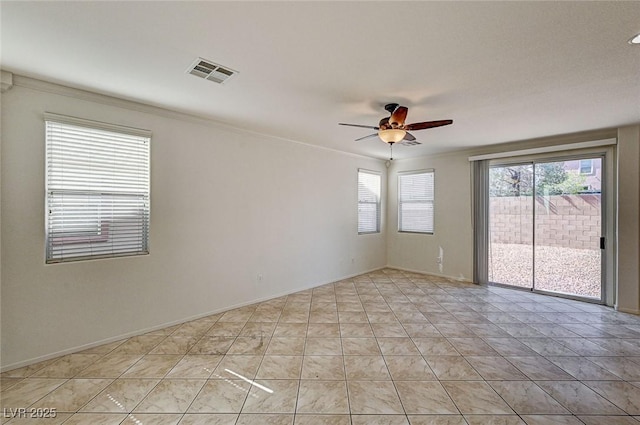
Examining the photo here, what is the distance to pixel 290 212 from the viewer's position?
15.0 ft

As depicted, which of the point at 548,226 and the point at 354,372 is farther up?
the point at 548,226

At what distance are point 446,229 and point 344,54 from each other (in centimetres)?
461

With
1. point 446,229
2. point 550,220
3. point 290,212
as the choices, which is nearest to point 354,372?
point 290,212

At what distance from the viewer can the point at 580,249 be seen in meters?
4.20

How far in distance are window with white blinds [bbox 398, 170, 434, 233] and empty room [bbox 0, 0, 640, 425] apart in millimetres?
1280

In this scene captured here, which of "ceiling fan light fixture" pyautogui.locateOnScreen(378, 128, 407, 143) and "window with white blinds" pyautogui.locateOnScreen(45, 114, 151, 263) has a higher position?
"ceiling fan light fixture" pyautogui.locateOnScreen(378, 128, 407, 143)

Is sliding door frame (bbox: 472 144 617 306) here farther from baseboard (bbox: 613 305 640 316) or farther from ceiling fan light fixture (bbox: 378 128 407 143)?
ceiling fan light fixture (bbox: 378 128 407 143)

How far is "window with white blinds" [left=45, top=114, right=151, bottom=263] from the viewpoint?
258 cm

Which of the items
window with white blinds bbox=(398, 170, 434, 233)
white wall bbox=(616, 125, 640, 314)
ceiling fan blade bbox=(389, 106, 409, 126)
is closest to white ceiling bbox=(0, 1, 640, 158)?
ceiling fan blade bbox=(389, 106, 409, 126)

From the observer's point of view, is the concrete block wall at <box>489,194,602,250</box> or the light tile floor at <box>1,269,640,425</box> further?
the concrete block wall at <box>489,194,602,250</box>

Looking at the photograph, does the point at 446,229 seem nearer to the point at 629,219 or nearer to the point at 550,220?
the point at 550,220

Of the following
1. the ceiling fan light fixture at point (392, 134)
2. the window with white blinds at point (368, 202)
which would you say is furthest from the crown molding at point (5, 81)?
the window with white blinds at point (368, 202)

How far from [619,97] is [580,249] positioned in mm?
2503

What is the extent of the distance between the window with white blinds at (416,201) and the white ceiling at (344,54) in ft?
8.82
